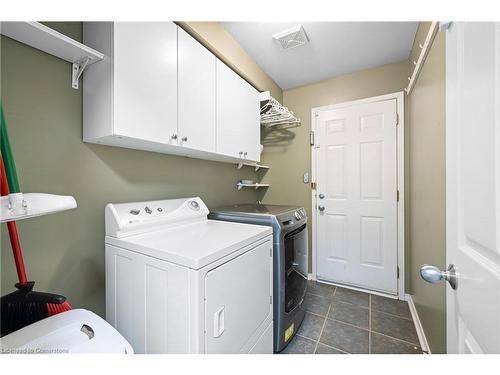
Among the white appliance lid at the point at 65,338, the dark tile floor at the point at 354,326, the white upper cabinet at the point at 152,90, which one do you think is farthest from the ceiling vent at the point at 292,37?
the dark tile floor at the point at 354,326

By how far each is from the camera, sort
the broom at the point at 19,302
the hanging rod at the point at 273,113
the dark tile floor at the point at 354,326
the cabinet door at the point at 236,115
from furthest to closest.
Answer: the hanging rod at the point at 273,113 → the cabinet door at the point at 236,115 → the dark tile floor at the point at 354,326 → the broom at the point at 19,302

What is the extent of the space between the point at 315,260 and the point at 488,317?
2.42 meters

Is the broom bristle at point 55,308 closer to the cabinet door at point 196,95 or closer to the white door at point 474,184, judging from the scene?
the cabinet door at point 196,95

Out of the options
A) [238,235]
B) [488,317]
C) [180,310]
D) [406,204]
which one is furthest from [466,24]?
[406,204]

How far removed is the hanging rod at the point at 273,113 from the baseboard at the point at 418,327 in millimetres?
2416

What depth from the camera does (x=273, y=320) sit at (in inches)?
57.8

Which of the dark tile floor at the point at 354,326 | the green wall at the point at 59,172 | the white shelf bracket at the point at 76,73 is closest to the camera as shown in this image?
the green wall at the point at 59,172

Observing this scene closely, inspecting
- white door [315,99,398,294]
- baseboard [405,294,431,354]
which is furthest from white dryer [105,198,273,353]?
white door [315,99,398,294]

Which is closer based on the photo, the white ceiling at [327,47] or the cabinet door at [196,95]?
the cabinet door at [196,95]

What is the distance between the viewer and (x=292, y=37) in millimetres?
1862

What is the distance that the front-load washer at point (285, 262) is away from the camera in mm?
1456

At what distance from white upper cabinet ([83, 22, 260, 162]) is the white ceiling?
0.58 m

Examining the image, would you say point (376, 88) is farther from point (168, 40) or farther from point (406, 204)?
point (168, 40)
